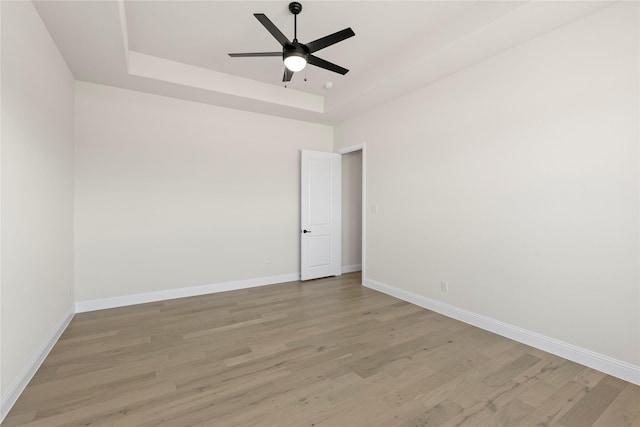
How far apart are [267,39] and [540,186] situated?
311cm

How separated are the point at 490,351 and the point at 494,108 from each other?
2389mm

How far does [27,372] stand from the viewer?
2143mm

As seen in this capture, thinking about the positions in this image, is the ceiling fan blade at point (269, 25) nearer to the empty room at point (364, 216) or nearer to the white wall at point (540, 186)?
the empty room at point (364, 216)

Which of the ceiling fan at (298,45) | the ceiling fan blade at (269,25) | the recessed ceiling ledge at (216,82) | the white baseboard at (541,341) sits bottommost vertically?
the white baseboard at (541,341)

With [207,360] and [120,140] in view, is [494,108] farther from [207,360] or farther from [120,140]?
[120,140]

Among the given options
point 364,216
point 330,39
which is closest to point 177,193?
point 364,216

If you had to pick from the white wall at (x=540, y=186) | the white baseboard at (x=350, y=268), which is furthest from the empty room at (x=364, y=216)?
the white baseboard at (x=350, y=268)

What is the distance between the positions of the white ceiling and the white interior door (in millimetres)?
1255

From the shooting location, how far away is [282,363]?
8.00ft

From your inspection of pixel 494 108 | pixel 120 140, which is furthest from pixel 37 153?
pixel 494 108

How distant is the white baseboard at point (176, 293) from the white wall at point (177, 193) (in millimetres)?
67

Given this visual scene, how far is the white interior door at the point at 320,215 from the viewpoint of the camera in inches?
199

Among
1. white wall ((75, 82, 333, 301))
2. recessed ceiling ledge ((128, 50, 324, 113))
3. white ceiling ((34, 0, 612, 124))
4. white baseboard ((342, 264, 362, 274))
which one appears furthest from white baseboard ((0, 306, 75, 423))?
white baseboard ((342, 264, 362, 274))

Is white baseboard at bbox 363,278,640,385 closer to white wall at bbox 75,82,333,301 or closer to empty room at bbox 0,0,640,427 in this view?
empty room at bbox 0,0,640,427
